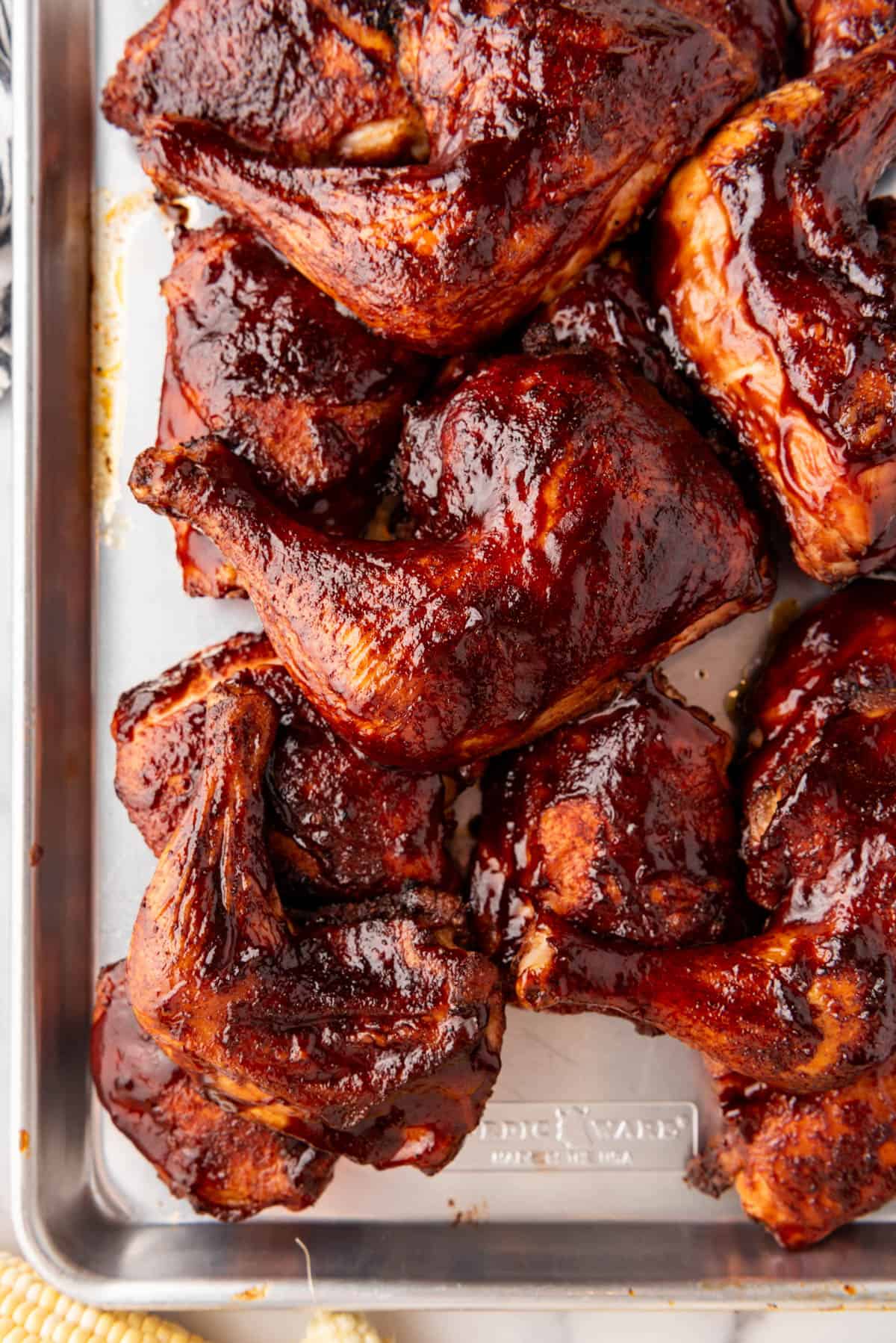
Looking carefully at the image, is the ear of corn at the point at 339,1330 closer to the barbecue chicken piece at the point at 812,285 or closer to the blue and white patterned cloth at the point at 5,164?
the barbecue chicken piece at the point at 812,285

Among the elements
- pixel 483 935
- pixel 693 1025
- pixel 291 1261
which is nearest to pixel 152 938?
pixel 483 935

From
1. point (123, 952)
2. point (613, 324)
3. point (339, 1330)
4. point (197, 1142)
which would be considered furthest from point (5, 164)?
point (339, 1330)

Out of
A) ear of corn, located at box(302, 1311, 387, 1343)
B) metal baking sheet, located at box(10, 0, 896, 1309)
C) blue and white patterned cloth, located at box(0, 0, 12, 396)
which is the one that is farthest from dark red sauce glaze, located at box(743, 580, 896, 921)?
blue and white patterned cloth, located at box(0, 0, 12, 396)

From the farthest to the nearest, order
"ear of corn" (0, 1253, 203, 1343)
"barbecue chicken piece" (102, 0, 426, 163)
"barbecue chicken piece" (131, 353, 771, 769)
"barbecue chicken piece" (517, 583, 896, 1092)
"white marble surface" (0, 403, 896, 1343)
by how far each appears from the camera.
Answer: "white marble surface" (0, 403, 896, 1343) < "ear of corn" (0, 1253, 203, 1343) < "barbecue chicken piece" (102, 0, 426, 163) < "barbecue chicken piece" (517, 583, 896, 1092) < "barbecue chicken piece" (131, 353, 771, 769)

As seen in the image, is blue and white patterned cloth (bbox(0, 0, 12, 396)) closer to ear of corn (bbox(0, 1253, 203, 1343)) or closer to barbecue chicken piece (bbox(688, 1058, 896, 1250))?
ear of corn (bbox(0, 1253, 203, 1343))

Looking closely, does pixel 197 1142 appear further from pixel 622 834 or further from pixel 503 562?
pixel 503 562
